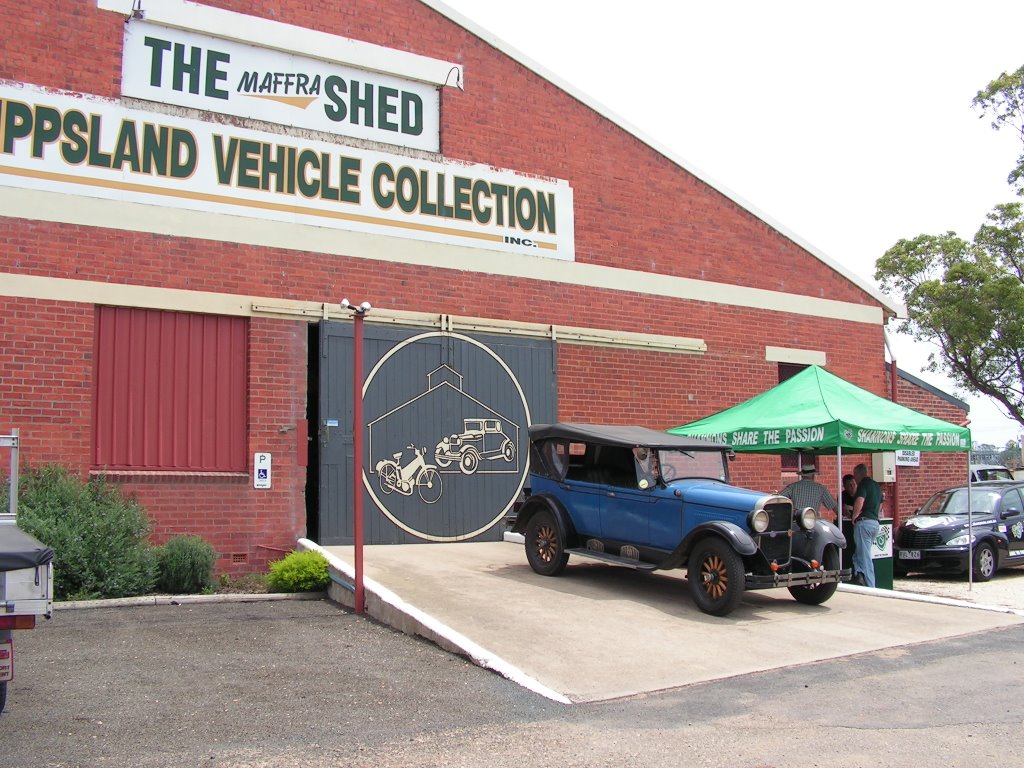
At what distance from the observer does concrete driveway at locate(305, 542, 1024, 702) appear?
295 inches

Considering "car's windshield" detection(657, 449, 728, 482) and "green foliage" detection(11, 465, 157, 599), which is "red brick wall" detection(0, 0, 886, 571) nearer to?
"green foliage" detection(11, 465, 157, 599)

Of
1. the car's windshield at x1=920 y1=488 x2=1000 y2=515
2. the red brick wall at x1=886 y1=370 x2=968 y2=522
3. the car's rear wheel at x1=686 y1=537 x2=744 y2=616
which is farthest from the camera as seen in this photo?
the red brick wall at x1=886 y1=370 x2=968 y2=522

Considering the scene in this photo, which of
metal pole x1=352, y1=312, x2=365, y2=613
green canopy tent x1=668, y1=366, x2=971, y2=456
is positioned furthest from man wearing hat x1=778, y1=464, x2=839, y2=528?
metal pole x1=352, y1=312, x2=365, y2=613

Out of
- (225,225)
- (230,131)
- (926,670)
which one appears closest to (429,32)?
(230,131)

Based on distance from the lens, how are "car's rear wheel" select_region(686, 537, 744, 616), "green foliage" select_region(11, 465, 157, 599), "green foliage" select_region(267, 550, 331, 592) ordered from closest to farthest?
"car's rear wheel" select_region(686, 537, 744, 616) < "green foliage" select_region(11, 465, 157, 599) < "green foliage" select_region(267, 550, 331, 592)

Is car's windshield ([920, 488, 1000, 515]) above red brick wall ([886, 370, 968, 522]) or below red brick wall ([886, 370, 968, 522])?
below

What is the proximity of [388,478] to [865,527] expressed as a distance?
21.5 feet

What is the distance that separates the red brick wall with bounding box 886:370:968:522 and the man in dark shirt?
21.7 feet

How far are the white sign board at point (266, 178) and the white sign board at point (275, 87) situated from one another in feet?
1.13

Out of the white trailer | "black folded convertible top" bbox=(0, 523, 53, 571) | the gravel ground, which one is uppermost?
"black folded convertible top" bbox=(0, 523, 53, 571)

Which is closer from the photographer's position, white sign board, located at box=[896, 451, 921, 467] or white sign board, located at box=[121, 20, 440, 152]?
white sign board, located at box=[121, 20, 440, 152]

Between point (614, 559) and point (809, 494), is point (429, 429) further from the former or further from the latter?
point (809, 494)

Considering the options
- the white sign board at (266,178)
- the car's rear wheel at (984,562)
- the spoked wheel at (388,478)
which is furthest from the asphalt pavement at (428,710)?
the car's rear wheel at (984,562)

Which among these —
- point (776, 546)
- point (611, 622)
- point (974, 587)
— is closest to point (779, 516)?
point (776, 546)
